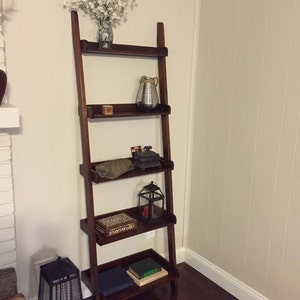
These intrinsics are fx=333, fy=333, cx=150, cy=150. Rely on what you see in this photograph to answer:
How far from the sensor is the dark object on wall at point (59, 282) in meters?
1.75

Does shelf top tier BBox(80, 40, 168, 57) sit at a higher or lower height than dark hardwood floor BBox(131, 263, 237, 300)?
higher

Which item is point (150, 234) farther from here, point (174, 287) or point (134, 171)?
point (134, 171)

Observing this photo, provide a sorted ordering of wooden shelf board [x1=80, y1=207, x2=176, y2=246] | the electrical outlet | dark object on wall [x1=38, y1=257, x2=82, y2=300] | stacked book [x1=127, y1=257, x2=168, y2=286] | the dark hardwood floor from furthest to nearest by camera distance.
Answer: the electrical outlet, the dark hardwood floor, stacked book [x1=127, y1=257, x2=168, y2=286], wooden shelf board [x1=80, y1=207, x2=176, y2=246], dark object on wall [x1=38, y1=257, x2=82, y2=300]

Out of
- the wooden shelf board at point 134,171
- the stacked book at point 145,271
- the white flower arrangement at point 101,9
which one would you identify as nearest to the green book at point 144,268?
the stacked book at point 145,271

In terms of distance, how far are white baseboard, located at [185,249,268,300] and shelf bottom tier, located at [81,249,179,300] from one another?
32 centimetres

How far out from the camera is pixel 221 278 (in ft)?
7.89

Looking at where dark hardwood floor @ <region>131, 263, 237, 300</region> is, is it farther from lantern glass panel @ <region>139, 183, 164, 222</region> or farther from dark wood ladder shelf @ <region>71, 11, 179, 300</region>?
lantern glass panel @ <region>139, 183, 164, 222</region>

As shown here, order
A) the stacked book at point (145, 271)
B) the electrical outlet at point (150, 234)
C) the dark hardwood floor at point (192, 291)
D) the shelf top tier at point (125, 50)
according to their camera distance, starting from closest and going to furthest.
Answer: the shelf top tier at point (125, 50), the stacked book at point (145, 271), the dark hardwood floor at point (192, 291), the electrical outlet at point (150, 234)

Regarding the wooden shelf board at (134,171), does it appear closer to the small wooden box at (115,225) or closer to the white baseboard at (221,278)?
the small wooden box at (115,225)

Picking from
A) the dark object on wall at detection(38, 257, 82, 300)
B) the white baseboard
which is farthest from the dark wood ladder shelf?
the white baseboard

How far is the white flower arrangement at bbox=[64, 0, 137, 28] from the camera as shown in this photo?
6.07 feet

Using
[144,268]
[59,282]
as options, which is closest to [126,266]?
[144,268]

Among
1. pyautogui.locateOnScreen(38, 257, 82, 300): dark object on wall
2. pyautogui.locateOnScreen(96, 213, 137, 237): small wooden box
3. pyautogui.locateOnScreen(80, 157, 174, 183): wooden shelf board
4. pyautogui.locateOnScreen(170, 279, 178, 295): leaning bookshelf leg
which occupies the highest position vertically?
pyautogui.locateOnScreen(80, 157, 174, 183): wooden shelf board

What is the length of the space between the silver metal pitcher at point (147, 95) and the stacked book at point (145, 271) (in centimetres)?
105
